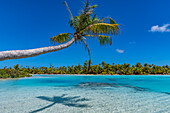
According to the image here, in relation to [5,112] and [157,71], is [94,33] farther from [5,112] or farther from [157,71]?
[157,71]

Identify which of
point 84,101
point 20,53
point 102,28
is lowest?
point 84,101

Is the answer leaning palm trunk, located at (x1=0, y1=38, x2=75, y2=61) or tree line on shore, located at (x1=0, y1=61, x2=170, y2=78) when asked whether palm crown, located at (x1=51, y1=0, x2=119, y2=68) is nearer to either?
leaning palm trunk, located at (x1=0, y1=38, x2=75, y2=61)

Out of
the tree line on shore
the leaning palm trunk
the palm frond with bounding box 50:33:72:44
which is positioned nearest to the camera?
the leaning palm trunk

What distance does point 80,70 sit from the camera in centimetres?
3716

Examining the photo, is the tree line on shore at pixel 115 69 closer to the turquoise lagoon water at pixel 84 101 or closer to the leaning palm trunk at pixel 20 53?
the turquoise lagoon water at pixel 84 101

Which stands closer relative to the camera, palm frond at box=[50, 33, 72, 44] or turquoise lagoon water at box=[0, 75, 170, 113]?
turquoise lagoon water at box=[0, 75, 170, 113]

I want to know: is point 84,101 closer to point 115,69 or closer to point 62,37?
point 62,37

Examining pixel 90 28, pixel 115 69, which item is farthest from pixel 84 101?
pixel 115 69

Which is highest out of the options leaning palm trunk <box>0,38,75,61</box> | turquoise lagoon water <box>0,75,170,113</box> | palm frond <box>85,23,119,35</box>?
palm frond <box>85,23,119,35</box>

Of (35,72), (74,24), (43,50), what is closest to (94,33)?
(74,24)

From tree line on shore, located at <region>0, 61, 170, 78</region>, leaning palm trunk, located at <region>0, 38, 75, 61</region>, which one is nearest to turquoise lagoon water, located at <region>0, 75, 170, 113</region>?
leaning palm trunk, located at <region>0, 38, 75, 61</region>

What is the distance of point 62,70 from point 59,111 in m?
35.7

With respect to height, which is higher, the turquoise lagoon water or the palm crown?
the palm crown

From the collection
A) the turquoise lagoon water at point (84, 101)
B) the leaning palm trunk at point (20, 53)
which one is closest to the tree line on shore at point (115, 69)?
the turquoise lagoon water at point (84, 101)
